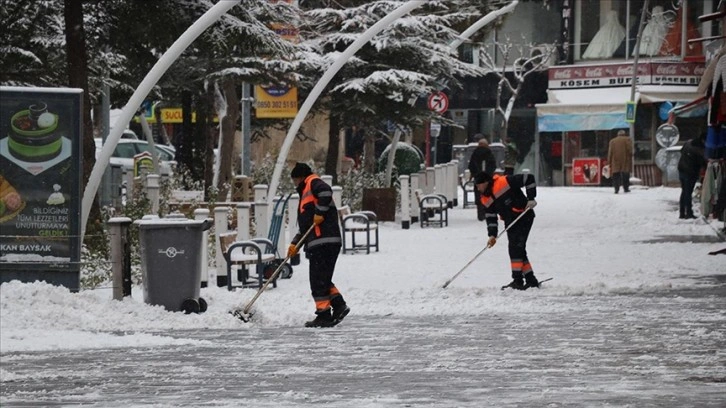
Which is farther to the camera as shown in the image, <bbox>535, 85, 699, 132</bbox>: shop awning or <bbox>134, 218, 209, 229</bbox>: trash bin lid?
<bbox>535, 85, 699, 132</bbox>: shop awning

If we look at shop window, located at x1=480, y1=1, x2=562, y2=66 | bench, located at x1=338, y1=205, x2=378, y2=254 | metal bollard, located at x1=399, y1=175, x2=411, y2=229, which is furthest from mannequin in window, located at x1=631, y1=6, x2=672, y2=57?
bench, located at x1=338, y1=205, x2=378, y2=254

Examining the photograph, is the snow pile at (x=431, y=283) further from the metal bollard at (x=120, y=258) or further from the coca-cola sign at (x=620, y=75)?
the coca-cola sign at (x=620, y=75)

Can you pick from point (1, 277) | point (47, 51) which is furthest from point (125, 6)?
point (1, 277)

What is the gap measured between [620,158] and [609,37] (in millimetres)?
15500

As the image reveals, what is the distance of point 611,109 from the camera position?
5331cm

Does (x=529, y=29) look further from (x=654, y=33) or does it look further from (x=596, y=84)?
(x=654, y=33)

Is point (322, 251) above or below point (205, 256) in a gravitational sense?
above

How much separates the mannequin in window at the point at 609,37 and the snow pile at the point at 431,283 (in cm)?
2328

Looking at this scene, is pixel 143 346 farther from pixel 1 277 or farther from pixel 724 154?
pixel 724 154

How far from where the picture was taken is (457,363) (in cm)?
1176

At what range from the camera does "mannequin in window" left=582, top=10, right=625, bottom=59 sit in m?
56.6

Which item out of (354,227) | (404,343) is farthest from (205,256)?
(354,227)

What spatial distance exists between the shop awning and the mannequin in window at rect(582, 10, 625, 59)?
1.78 m

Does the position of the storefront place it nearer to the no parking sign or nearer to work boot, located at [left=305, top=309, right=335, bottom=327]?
the no parking sign
